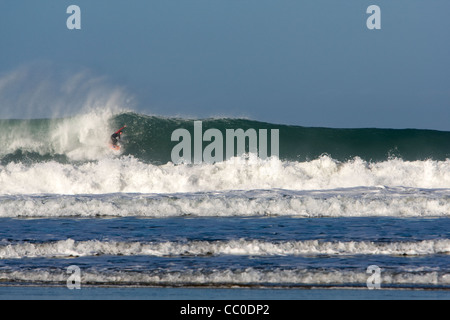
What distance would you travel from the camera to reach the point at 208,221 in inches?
505

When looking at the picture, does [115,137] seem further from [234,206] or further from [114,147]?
[234,206]

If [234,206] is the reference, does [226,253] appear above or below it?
below

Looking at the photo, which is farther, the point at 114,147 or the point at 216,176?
the point at 114,147

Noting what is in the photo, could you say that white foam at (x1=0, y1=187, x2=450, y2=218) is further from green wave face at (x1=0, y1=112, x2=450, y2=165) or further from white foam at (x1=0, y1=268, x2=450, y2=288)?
green wave face at (x1=0, y1=112, x2=450, y2=165)

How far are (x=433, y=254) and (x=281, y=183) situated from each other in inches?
413

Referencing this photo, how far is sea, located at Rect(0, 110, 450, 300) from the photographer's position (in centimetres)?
801

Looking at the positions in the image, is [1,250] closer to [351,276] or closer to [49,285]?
[49,285]

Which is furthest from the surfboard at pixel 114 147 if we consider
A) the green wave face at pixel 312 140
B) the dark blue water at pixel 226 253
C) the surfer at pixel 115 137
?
the dark blue water at pixel 226 253

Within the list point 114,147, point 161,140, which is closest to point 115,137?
point 114,147

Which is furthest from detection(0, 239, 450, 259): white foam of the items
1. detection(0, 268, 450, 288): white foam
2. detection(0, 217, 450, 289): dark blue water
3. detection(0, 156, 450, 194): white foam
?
detection(0, 156, 450, 194): white foam

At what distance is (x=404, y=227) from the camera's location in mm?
11578

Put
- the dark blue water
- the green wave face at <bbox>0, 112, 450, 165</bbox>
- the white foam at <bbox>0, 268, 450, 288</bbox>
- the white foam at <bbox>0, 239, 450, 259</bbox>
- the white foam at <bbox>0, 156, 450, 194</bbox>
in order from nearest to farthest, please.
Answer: the white foam at <bbox>0, 268, 450, 288</bbox>
the dark blue water
the white foam at <bbox>0, 239, 450, 259</bbox>
the white foam at <bbox>0, 156, 450, 194</bbox>
the green wave face at <bbox>0, 112, 450, 165</bbox>

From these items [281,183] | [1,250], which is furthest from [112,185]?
[1,250]
